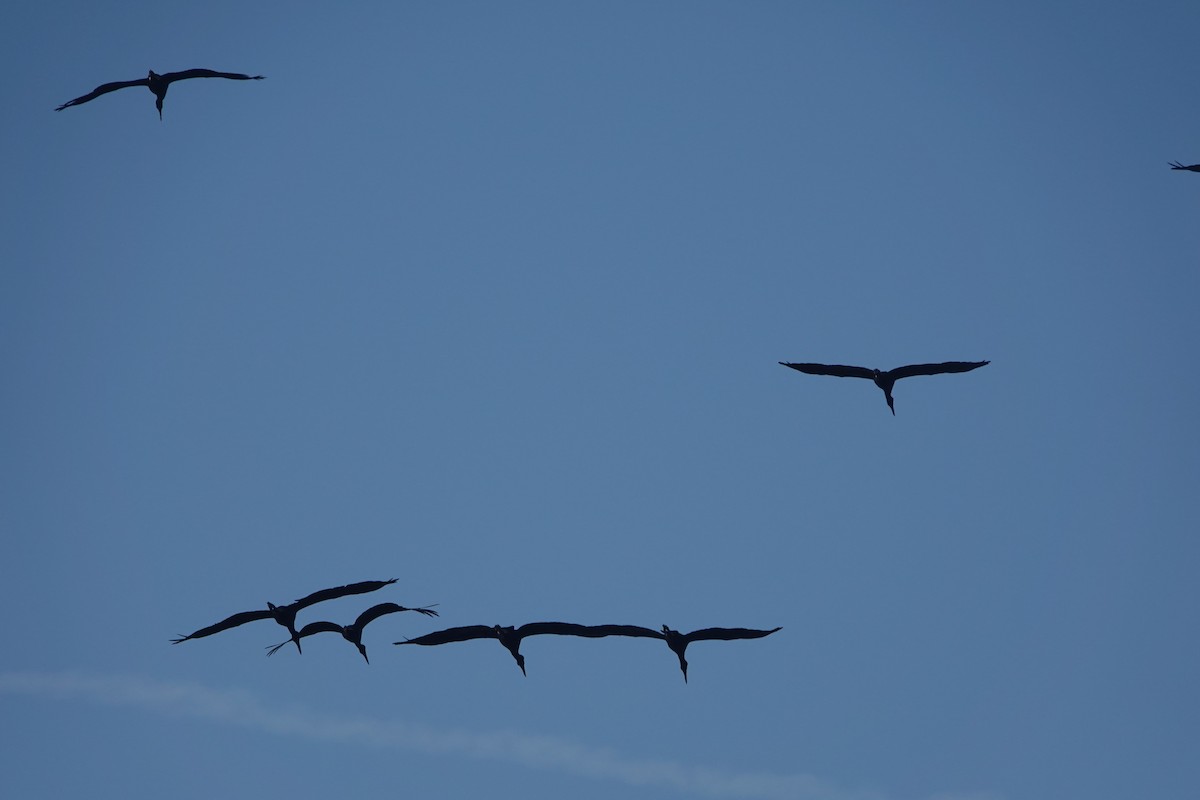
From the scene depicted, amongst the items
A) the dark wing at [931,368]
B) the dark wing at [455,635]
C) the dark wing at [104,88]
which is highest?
the dark wing at [104,88]

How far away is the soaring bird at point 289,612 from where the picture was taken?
144 feet

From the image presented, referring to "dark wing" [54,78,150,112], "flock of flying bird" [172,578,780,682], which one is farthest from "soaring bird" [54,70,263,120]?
"flock of flying bird" [172,578,780,682]

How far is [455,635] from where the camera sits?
4594cm

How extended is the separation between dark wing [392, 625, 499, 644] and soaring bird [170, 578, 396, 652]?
2345 mm

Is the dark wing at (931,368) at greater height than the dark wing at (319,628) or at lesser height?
greater

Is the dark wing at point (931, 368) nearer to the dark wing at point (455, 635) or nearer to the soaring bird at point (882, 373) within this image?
the soaring bird at point (882, 373)

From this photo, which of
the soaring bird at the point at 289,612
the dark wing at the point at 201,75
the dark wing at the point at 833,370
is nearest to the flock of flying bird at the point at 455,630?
the soaring bird at the point at 289,612

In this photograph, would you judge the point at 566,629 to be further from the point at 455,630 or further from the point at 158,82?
the point at 158,82

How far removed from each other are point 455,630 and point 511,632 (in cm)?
281

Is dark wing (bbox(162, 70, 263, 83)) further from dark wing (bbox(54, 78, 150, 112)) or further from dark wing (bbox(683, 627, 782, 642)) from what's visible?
dark wing (bbox(683, 627, 782, 642))

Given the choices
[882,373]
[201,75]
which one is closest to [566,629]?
[882,373]

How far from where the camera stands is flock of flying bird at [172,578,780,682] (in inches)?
1741

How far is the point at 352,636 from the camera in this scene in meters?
49.8

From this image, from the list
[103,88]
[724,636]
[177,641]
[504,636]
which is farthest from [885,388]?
[103,88]
